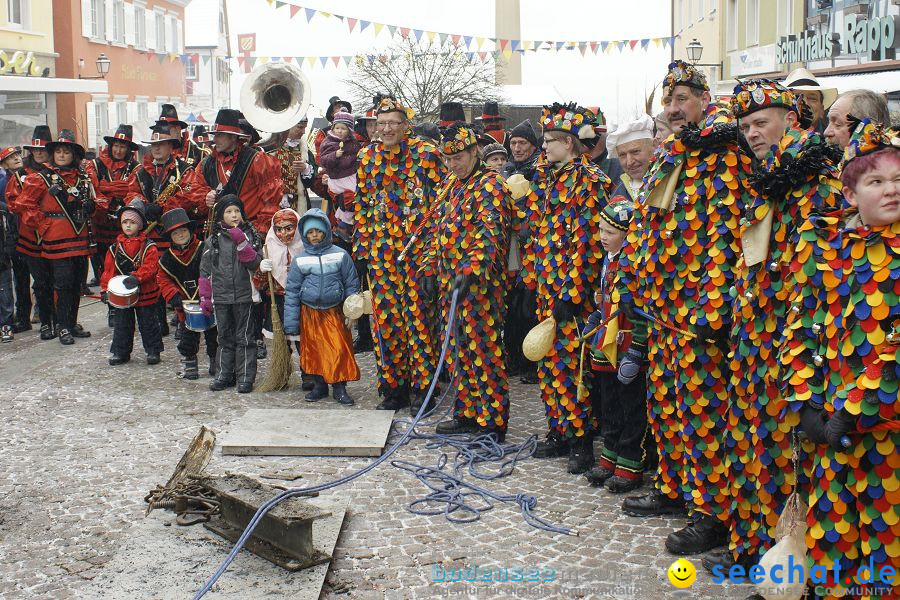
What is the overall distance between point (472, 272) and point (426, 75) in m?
22.6

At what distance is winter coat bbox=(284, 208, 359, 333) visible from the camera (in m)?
8.15

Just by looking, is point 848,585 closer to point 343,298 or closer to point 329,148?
point 343,298

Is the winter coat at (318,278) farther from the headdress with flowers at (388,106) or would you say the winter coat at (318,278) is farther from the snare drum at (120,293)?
the snare drum at (120,293)

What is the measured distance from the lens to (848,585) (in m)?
3.64

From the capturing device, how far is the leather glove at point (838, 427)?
346cm

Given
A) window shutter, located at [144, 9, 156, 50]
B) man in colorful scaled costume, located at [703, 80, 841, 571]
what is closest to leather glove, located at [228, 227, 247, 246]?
man in colorful scaled costume, located at [703, 80, 841, 571]

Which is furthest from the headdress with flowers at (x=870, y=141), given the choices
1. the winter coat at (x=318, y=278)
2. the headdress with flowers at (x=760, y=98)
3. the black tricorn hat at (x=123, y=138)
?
the black tricorn hat at (x=123, y=138)

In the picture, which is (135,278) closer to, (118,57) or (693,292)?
(693,292)

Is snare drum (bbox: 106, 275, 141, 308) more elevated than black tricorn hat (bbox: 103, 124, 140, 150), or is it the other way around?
black tricorn hat (bbox: 103, 124, 140, 150)

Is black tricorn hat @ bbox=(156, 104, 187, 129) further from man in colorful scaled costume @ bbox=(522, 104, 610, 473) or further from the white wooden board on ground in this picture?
man in colorful scaled costume @ bbox=(522, 104, 610, 473)

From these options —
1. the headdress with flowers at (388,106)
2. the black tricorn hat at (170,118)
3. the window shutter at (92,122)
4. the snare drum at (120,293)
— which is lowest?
the snare drum at (120,293)

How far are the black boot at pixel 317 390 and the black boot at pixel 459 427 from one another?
1.49m

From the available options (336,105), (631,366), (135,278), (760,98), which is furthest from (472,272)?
(336,105)

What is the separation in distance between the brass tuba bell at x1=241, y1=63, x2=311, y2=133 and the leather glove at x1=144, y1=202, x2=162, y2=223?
4.29 ft
